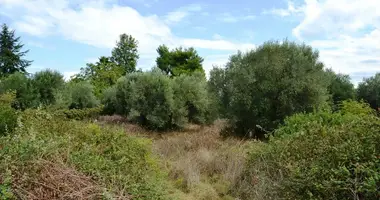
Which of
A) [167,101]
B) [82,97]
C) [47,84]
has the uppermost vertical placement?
[47,84]

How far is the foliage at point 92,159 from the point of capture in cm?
359

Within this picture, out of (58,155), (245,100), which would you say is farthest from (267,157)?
(245,100)

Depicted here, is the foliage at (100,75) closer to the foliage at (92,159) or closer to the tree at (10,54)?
the tree at (10,54)

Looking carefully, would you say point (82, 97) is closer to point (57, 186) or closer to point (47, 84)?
point (47, 84)

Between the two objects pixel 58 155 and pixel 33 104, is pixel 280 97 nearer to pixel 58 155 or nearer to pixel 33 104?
pixel 58 155

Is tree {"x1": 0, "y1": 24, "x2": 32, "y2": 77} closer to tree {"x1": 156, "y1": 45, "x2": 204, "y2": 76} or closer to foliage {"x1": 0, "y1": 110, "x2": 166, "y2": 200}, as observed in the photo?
tree {"x1": 156, "y1": 45, "x2": 204, "y2": 76}

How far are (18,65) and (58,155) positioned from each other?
39634 millimetres

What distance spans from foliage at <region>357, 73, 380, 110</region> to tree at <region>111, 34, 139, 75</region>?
23.2 m

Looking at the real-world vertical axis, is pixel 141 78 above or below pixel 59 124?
above

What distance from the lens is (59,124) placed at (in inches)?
220

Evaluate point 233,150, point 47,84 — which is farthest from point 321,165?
point 47,84

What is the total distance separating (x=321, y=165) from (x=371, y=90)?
28.2 meters

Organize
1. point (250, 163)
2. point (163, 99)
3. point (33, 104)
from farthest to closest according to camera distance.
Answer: point (33, 104)
point (163, 99)
point (250, 163)

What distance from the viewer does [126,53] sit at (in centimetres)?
3975
